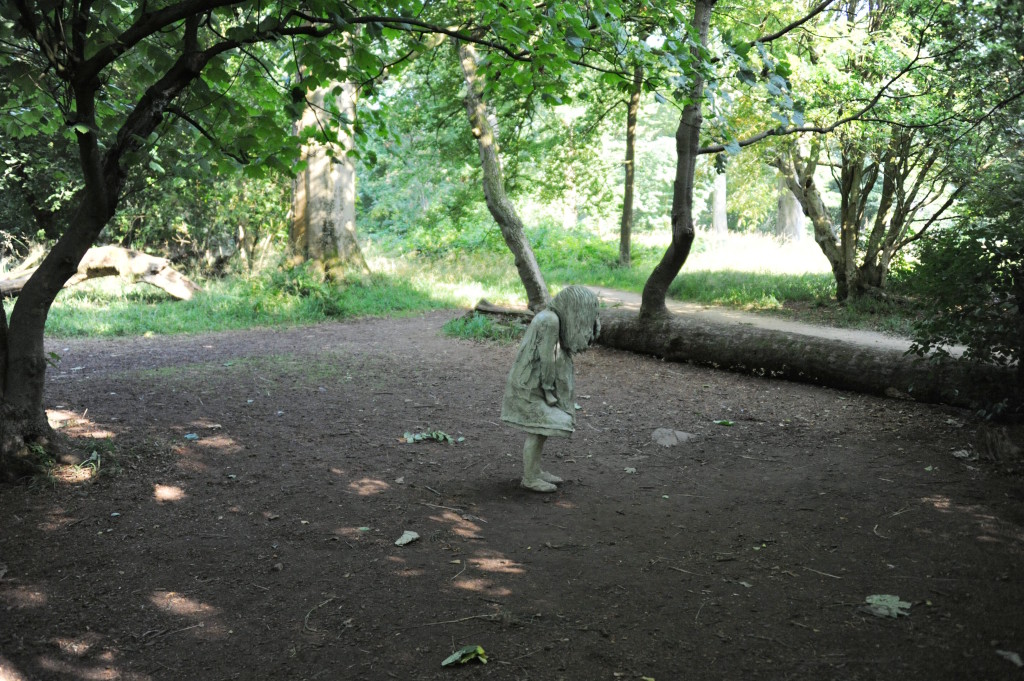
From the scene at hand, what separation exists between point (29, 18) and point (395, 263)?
17299 millimetres

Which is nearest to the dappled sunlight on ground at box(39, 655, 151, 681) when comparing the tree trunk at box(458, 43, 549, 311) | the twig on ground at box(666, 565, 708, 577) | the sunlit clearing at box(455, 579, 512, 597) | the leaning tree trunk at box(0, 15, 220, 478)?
the sunlit clearing at box(455, 579, 512, 597)

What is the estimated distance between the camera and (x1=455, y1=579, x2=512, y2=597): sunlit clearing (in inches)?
164

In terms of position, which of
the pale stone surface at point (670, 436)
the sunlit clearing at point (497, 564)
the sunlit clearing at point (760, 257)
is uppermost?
the sunlit clearing at point (760, 257)

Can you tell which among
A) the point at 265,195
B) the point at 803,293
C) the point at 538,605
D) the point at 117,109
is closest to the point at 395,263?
the point at 265,195

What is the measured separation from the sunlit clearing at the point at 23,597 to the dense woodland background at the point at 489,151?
1.64 m

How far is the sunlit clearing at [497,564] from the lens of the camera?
4449 mm

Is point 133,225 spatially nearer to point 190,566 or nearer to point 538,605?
point 190,566

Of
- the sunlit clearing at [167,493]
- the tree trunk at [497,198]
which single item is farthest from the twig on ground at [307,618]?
the tree trunk at [497,198]

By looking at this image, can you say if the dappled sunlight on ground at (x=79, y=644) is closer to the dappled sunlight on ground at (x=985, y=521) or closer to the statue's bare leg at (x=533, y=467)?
the statue's bare leg at (x=533, y=467)

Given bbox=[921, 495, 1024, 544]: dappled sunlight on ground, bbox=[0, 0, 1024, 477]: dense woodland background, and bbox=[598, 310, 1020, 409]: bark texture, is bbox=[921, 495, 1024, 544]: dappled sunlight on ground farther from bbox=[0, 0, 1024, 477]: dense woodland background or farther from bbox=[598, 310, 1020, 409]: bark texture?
bbox=[598, 310, 1020, 409]: bark texture

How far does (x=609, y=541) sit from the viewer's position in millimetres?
4938

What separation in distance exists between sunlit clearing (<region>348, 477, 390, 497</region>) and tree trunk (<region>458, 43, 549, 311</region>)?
707 cm

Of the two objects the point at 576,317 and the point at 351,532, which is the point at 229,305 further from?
the point at 576,317

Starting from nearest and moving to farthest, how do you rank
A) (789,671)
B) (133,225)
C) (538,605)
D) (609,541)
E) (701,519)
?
(789,671) < (538,605) < (609,541) < (701,519) < (133,225)
